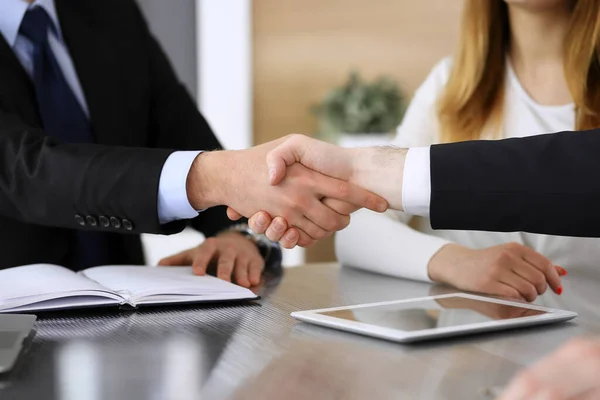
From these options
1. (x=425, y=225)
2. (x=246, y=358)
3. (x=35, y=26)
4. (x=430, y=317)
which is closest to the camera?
(x=246, y=358)

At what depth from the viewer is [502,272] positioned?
1455 mm

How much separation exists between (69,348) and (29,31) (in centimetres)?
109

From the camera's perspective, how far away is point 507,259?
1.47 meters

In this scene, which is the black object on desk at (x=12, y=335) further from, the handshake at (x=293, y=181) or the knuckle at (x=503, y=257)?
the knuckle at (x=503, y=257)

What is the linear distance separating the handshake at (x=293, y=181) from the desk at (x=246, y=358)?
0.94ft

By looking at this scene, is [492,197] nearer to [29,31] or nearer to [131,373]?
[131,373]

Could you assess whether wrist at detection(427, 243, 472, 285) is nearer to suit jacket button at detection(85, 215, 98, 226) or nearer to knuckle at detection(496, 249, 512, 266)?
knuckle at detection(496, 249, 512, 266)

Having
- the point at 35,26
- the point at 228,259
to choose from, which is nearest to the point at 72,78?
the point at 35,26

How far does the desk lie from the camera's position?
2.75 ft

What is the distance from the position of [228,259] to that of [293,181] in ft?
0.69

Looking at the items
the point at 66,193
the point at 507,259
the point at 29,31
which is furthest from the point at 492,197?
the point at 29,31

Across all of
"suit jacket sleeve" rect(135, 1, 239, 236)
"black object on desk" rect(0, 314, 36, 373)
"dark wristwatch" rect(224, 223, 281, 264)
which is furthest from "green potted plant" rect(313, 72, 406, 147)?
"black object on desk" rect(0, 314, 36, 373)

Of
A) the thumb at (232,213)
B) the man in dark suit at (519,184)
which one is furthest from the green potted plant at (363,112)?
the man in dark suit at (519,184)

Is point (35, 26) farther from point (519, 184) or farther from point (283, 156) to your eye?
point (519, 184)
